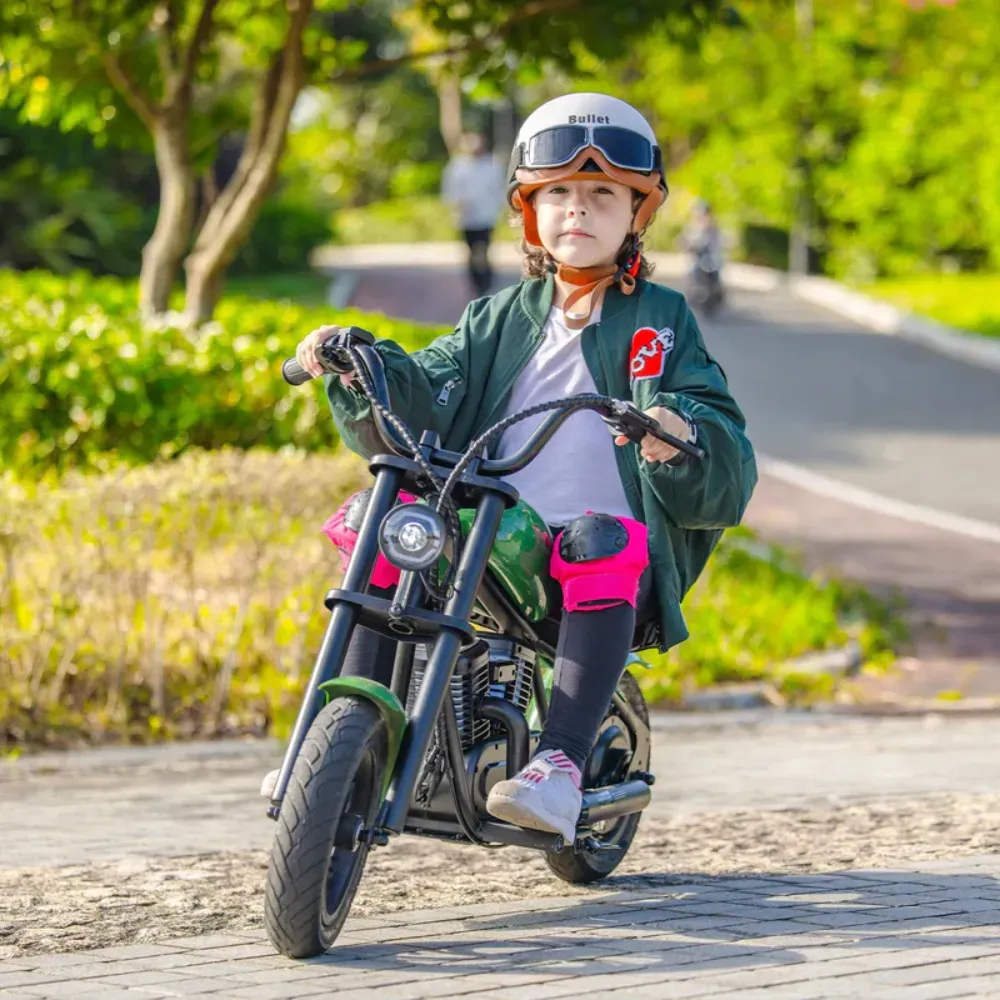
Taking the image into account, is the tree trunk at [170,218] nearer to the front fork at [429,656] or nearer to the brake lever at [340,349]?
the brake lever at [340,349]

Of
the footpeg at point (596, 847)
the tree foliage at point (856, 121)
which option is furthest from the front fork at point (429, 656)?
the tree foliage at point (856, 121)

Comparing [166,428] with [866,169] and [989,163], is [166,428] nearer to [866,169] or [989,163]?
[989,163]

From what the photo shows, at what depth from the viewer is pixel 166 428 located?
10430 millimetres

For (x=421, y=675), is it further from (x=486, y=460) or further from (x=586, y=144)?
(x=586, y=144)

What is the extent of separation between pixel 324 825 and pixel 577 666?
2.50ft

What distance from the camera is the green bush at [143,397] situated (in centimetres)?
1029

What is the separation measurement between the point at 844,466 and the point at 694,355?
10.5m

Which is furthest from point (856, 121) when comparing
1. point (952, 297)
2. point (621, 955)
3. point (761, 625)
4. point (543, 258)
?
point (621, 955)

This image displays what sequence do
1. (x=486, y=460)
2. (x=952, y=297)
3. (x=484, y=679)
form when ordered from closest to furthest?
(x=486, y=460) → (x=484, y=679) → (x=952, y=297)

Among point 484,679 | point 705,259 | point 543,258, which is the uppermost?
point 705,259

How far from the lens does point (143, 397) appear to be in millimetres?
10312

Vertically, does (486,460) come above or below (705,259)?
below

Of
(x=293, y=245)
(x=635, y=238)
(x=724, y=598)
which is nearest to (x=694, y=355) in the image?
(x=635, y=238)

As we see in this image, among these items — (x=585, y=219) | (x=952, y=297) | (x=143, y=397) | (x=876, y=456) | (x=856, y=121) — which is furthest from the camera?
(x=856, y=121)
